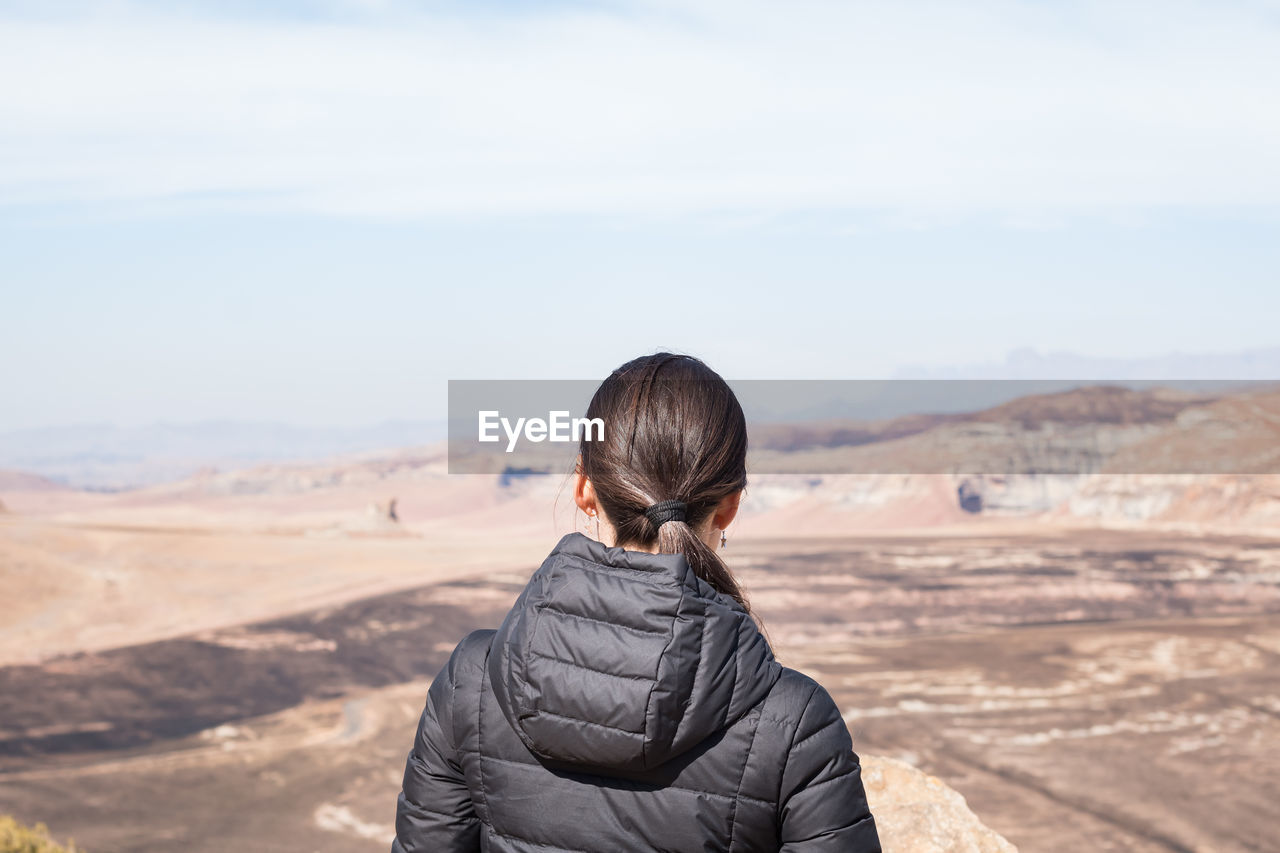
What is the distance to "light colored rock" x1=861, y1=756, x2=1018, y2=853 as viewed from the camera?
148 inches

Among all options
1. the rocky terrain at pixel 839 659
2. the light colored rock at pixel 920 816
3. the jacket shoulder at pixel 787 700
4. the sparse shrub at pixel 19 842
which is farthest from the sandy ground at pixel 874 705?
the jacket shoulder at pixel 787 700

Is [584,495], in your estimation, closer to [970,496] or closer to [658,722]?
[658,722]

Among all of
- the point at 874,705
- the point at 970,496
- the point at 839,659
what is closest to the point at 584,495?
the point at 874,705

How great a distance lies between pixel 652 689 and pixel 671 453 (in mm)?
333

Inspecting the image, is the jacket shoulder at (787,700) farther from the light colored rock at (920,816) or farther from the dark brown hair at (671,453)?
the light colored rock at (920,816)

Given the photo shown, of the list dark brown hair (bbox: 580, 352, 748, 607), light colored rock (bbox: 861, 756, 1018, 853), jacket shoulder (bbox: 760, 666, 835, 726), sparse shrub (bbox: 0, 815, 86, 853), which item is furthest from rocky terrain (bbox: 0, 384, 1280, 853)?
sparse shrub (bbox: 0, 815, 86, 853)

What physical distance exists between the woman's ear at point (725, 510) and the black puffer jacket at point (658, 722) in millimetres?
137

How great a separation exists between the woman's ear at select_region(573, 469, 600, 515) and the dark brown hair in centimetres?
6

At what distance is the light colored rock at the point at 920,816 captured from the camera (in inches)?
148

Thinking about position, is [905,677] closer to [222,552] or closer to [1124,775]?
[1124,775]

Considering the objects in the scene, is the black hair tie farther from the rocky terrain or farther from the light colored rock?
the light colored rock

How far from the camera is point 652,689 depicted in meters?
1.37

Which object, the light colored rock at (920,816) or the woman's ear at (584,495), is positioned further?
the light colored rock at (920,816)

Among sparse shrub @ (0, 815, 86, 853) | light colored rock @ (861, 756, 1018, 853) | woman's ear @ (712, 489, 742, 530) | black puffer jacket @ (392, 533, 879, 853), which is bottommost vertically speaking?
sparse shrub @ (0, 815, 86, 853)
